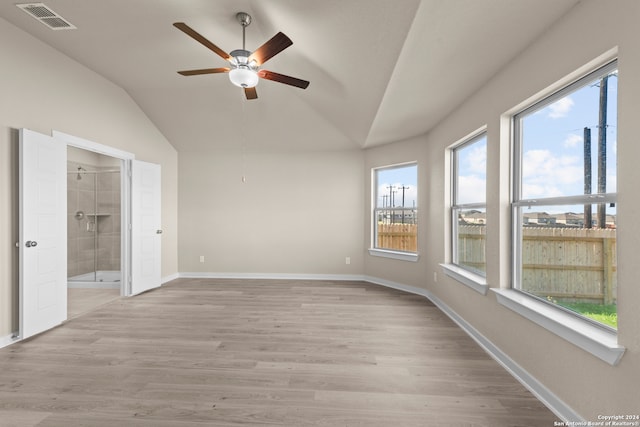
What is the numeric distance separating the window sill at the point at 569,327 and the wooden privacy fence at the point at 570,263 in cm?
13

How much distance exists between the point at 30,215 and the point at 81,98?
1594 mm

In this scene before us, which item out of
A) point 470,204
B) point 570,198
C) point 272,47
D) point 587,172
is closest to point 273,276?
point 470,204

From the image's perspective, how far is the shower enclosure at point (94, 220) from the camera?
5281 millimetres

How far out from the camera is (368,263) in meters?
5.13

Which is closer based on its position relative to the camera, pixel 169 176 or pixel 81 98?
pixel 81 98

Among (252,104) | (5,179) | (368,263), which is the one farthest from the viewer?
(368,263)

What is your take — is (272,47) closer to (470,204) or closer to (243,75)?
(243,75)

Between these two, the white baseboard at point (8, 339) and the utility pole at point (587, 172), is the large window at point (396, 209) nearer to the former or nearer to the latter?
the utility pole at point (587, 172)

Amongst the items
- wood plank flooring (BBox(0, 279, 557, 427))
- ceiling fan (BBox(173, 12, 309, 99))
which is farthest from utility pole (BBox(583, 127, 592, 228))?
ceiling fan (BBox(173, 12, 309, 99))

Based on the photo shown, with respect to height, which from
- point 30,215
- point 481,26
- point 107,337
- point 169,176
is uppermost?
point 481,26

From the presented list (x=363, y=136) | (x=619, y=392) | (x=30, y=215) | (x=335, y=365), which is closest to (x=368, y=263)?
(x=363, y=136)

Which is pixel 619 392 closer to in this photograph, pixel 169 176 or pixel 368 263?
pixel 368 263

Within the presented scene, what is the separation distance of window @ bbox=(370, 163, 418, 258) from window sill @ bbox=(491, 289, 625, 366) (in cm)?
237

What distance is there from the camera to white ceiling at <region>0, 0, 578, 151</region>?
184 cm
